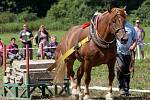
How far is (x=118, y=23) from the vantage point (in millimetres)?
9859

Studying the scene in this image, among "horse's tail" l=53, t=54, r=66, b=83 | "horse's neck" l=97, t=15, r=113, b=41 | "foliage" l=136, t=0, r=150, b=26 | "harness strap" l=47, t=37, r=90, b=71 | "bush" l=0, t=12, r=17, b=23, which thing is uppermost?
"bush" l=0, t=12, r=17, b=23

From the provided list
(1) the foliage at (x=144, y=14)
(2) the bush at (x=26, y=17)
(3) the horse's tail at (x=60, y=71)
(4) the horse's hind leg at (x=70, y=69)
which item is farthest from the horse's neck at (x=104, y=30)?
(2) the bush at (x=26, y=17)

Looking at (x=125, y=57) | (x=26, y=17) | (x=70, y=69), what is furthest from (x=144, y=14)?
(x=70, y=69)

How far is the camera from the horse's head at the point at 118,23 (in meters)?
9.67

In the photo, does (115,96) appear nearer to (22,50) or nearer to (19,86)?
(19,86)

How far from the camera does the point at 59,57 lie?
12.0 metres

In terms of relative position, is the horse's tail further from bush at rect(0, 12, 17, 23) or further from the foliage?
bush at rect(0, 12, 17, 23)

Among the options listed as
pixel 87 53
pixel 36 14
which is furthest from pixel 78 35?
pixel 36 14

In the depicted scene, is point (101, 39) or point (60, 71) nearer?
point (101, 39)

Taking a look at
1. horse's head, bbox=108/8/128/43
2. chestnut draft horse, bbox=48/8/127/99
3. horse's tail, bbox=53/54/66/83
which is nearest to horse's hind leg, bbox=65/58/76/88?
horse's tail, bbox=53/54/66/83

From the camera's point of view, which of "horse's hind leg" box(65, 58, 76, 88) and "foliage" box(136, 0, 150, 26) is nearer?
"horse's hind leg" box(65, 58, 76, 88)

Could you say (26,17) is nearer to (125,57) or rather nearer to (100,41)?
(125,57)

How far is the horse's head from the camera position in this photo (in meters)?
9.67

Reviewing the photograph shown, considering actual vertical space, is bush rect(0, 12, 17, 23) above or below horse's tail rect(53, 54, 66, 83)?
above
